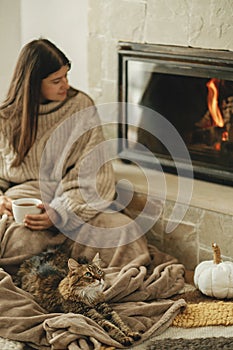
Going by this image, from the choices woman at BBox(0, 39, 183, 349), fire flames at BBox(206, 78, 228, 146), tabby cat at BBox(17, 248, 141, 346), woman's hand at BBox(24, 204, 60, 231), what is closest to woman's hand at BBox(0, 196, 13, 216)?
woman at BBox(0, 39, 183, 349)

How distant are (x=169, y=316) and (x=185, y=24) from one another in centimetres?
120

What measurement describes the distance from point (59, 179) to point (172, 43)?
0.73m

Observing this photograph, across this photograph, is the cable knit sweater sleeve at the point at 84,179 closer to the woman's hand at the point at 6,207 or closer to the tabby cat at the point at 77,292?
the woman's hand at the point at 6,207

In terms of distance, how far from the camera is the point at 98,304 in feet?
8.50

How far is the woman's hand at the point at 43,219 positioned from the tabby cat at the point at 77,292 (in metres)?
0.20

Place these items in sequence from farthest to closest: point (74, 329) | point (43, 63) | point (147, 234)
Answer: point (147, 234) → point (43, 63) → point (74, 329)

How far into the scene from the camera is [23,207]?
2893mm

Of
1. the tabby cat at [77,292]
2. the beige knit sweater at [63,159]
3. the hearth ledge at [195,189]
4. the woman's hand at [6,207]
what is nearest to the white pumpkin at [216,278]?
the hearth ledge at [195,189]

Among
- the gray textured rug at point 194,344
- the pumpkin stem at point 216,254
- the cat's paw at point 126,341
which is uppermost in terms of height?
the pumpkin stem at point 216,254

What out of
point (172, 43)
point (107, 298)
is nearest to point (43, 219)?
point (107, 298)

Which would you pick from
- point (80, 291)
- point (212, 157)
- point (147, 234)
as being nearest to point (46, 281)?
point (80, 291)

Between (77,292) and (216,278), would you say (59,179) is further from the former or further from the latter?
(216,278)

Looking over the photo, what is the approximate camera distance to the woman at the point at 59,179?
2.90m

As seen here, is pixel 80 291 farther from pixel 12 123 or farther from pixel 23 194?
pixel 12 123
